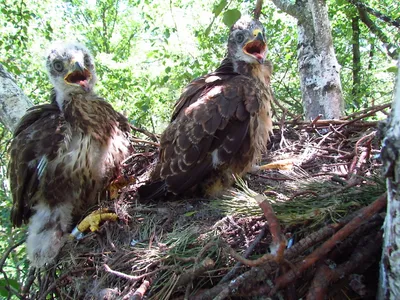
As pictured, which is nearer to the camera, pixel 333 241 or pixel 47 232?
pixel 333 241

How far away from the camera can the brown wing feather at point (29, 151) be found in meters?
2.82

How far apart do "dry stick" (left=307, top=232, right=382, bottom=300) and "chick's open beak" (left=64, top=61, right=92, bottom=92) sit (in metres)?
2.47

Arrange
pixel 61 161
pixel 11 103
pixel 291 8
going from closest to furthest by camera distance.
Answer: pixel 61 161, pixel 11 103, pixel 291 8

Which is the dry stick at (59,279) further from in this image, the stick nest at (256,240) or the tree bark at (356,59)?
the tree bark at (356,59)

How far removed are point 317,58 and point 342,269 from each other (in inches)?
105

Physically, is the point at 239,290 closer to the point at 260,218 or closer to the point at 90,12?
the point at 260,218

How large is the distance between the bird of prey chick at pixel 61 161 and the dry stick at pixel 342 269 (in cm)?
206

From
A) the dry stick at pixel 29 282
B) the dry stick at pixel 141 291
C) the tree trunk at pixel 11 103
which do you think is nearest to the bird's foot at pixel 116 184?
the dry stick at pixel 29 282

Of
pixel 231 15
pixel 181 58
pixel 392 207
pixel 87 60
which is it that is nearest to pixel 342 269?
pixel 392 207

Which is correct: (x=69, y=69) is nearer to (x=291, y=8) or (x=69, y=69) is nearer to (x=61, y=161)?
(x=61, y=161)

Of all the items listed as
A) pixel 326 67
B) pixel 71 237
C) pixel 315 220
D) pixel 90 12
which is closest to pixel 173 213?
pixel 71 237

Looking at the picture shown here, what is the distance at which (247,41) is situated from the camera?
3.22m

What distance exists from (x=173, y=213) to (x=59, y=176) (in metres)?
0.96

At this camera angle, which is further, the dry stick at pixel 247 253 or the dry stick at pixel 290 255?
the dry stick at pixel 247 253
